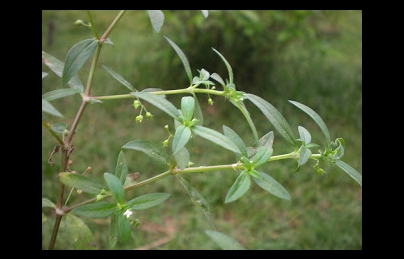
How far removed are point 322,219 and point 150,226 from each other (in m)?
0.84

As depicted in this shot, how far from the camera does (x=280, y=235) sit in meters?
2.04

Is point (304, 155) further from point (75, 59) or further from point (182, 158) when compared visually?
point (75, 59)

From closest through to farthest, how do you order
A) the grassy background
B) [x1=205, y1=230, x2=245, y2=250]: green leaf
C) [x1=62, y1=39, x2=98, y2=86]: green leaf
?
[x1=205, y1=230, x2=245, y2=250]: green leaf
[x1=62, y1=39, x2=98, y2=86]: green leaf
the grassy background

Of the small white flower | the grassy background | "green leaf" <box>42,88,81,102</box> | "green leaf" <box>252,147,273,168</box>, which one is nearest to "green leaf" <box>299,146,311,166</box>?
"green leaf" <box>252,147,273,168</box>

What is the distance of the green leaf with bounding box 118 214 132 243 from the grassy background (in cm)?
85

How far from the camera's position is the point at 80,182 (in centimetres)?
75

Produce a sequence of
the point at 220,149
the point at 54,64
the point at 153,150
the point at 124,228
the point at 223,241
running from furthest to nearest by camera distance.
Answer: the point at 220,149, the point at 54,64, the point at 153,150, the point at 124,228, the point at 223,241

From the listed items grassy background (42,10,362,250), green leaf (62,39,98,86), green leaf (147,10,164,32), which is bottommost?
grassy background (42,10,362,250)

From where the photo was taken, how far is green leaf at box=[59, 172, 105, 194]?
29.0 inches

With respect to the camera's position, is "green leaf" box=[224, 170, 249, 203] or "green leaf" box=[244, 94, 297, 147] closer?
"green leaf" box=[224, 170, 249, 203]

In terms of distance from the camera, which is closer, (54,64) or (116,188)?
(116,188)

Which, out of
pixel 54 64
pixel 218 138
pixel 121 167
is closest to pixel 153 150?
pixel 121 167

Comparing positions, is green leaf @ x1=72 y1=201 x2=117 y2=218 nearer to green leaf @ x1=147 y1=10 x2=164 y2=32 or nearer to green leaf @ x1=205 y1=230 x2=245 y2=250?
green leaf @ x1=205 y1=230 x2=245 y2=250

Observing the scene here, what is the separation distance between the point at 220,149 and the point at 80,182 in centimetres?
187
